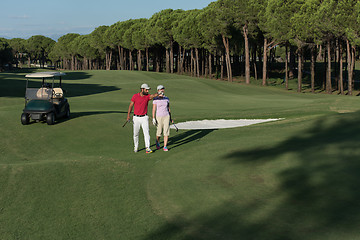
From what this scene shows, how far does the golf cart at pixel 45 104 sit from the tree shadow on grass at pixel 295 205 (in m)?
11.1

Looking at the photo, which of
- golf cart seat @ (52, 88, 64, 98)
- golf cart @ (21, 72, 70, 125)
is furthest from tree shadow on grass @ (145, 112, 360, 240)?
golf cart seat @ (52, 88, 64, 98)

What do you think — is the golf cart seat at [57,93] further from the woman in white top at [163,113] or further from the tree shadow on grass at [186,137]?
the woman in white top at [163,113]

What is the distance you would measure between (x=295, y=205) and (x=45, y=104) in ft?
49.4

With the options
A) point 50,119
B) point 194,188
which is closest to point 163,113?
point 194,188

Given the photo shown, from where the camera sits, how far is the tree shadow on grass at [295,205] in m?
7.29

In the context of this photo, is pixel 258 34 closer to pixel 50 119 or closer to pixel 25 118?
pixel 50 119

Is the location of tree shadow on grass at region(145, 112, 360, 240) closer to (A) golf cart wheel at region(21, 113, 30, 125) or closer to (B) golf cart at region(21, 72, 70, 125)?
(B) golf cart at region(21, 72, 70, 125)

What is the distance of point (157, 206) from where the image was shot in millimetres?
8984

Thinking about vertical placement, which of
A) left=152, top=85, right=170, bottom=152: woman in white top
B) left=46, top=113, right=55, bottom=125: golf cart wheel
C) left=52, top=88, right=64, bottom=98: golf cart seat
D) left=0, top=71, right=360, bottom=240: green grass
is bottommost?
left=0, top=71, right=360, bottom=240: green grass

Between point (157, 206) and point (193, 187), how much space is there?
1349mm

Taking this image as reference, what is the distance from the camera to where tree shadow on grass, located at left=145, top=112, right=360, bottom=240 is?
7293 millimetres

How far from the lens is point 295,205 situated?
8.41 metres

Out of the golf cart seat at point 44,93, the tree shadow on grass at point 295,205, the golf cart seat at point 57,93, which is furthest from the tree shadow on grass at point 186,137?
the golf cart seat at point 44,93

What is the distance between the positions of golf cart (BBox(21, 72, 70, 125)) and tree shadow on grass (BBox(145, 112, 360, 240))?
1106 centimetres
